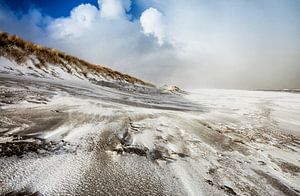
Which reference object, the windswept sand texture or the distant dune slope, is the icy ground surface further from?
the distant dune slope

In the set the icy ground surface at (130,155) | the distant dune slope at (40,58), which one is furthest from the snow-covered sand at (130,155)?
the distant dune slope at (40,58)

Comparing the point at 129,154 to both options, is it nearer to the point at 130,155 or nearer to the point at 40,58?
the point at 130,155

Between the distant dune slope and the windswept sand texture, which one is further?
the distant dune slope

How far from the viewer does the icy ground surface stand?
227cm

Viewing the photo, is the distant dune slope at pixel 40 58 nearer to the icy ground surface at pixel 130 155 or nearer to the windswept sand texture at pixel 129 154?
the windswept sand texture at pixel 129 154

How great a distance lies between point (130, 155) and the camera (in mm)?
2971

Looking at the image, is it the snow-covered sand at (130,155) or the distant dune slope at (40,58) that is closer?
the snow-covered sand at (130,155)

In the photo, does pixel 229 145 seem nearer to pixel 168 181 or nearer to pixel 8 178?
pixel 168 181

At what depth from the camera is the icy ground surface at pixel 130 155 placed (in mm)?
2270

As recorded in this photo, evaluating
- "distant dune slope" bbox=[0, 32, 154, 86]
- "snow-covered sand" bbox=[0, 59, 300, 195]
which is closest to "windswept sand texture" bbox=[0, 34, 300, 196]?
"snow-covered sand" bbox=[0, 59, 300, 195]

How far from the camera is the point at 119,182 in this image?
2.32m

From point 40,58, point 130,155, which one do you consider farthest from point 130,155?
point 40,58

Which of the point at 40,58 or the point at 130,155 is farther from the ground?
the point at 40,58

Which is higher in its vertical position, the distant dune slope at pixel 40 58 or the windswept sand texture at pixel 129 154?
the distant dune slope at pixel 40 58
